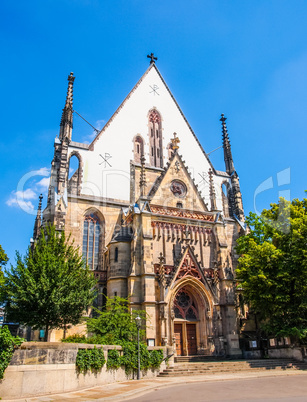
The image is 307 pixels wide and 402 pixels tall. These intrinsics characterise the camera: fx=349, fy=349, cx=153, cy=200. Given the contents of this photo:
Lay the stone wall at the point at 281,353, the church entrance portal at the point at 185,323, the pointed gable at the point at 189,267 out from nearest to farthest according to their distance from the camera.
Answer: the stone wall at the point at 281,353 → the church entrance portal at the point at 185,323 → the pointed gable at the point at 189,267

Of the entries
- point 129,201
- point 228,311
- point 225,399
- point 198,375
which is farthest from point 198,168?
point 225,399

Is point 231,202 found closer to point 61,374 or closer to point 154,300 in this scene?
point 154,300

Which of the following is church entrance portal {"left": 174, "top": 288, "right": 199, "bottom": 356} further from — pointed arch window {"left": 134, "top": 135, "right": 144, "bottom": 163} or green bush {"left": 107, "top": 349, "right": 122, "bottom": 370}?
pointed arch window {"left": 134, "top": 135, "right": 144, "bottom": 163}

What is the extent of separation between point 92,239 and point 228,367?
1438 cm

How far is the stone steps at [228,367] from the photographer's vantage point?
61.2ft

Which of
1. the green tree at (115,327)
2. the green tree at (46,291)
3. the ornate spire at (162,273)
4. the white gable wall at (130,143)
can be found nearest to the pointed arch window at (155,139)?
the white gable wall at (130,143)

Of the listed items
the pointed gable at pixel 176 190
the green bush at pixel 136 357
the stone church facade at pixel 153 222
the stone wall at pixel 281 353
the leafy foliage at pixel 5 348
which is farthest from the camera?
the pointed gable at pixel 176 190

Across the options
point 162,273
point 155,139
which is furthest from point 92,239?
point 155,139

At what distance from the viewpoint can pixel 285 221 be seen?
25.2 m

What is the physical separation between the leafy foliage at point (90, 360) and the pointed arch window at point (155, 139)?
2179 centimetres

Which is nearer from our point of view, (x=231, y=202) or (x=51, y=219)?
(x=51, y=219)

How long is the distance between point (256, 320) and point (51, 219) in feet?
59.8

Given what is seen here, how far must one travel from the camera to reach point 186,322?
25.8 meters

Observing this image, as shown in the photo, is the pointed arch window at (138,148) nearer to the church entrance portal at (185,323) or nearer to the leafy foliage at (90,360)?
the church entrance portal at (185,323)
